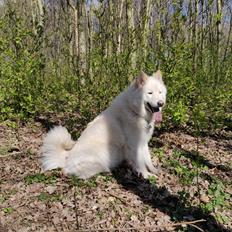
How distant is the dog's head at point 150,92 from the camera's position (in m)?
5.63

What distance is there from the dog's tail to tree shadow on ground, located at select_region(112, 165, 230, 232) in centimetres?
97

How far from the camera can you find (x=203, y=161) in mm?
6801

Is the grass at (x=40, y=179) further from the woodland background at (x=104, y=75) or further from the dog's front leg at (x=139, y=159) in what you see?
the woodland background at (x=104, y=75)

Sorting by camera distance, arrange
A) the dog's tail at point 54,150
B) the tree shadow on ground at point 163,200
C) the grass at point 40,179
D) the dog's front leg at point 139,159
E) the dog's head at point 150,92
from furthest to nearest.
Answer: the dog's front leg at point 139,159 < the dog's tail at point 54,150 < the dog's head at point 150,92 < the grass at point 40,179 < the tree shadow on ground at point 163,200

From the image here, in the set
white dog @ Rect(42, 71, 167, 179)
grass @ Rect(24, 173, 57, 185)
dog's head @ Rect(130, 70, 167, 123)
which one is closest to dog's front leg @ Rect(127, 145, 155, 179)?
white dog @ Rect(42, 71, 167, 179)

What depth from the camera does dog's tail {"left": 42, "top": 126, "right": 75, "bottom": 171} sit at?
582cm

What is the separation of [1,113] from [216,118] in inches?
203

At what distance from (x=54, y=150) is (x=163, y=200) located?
2002 millimetres

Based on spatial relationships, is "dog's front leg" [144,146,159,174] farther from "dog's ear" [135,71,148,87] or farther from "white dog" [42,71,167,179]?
"dog's ear" [135,71,148,87]

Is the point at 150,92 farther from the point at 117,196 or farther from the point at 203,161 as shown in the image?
the point at 203,161

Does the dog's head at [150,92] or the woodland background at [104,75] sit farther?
the woodland background at [104,75]

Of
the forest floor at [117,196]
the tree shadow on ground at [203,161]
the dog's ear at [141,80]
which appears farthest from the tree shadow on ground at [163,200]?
the dog's ear at [141,80]

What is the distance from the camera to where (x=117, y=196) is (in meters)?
5.18

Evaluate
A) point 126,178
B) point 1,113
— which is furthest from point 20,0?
point 126,178
